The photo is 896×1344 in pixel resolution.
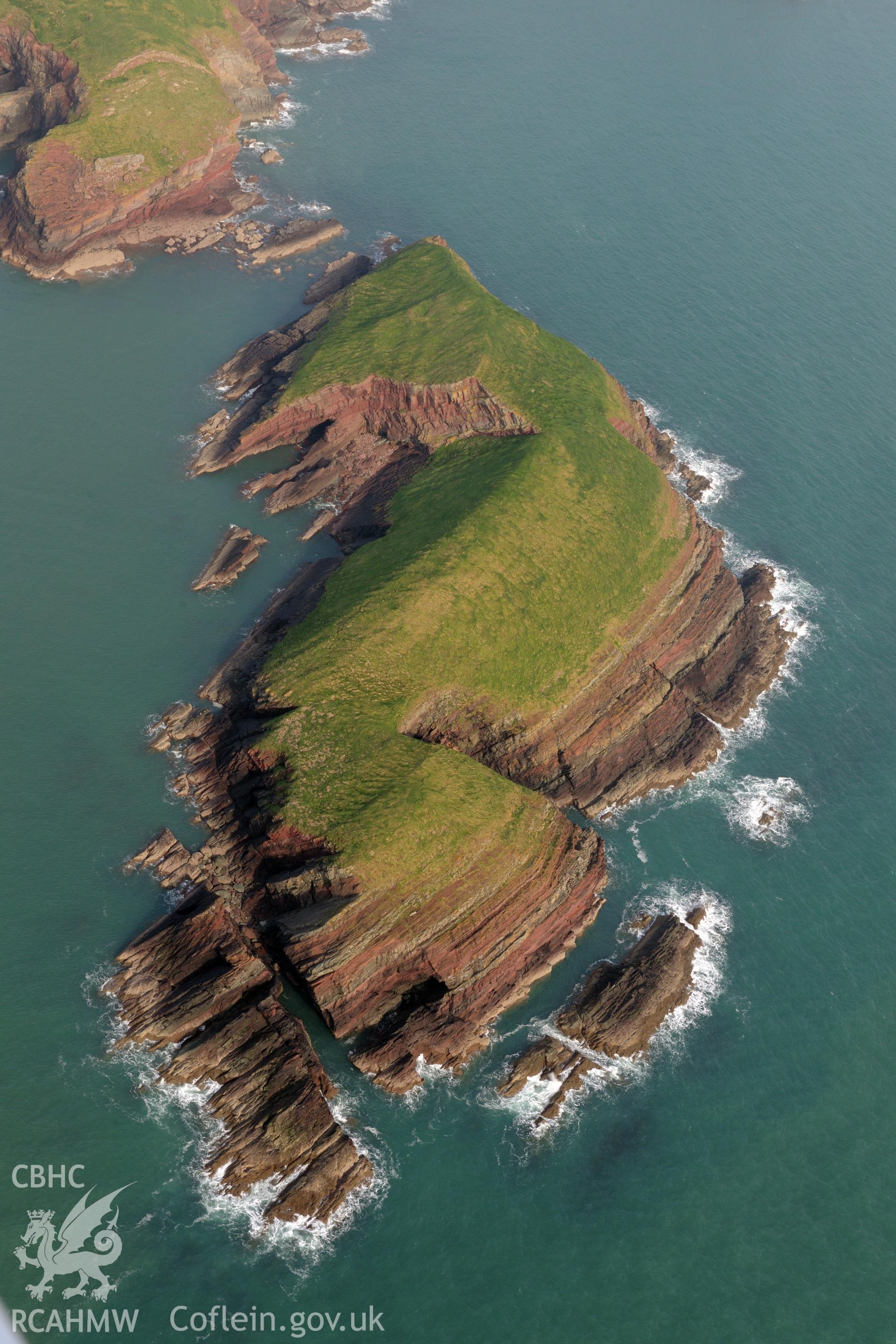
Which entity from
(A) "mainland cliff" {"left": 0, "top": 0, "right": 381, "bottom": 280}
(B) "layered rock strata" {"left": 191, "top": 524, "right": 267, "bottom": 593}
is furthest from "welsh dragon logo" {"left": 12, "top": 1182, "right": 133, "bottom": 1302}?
(A) "mainland cliff" {"left": 0, "top": 0, "right": 381, "bottom": 280}

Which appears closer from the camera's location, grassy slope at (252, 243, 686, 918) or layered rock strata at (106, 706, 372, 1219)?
layered rock strata at (106, 706, 372, 1219)

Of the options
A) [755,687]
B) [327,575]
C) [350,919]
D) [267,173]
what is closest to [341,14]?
[267,173]

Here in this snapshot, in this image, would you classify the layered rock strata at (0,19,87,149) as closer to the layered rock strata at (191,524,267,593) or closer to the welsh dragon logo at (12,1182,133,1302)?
the layered rock strata at (191,524,267,593)

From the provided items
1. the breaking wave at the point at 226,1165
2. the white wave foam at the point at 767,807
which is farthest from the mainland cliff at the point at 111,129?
the white wave foam at the point at 767,807

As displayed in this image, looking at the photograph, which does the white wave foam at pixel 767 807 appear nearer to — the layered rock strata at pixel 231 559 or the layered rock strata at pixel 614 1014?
the layered rock strata at pixel 614 1014

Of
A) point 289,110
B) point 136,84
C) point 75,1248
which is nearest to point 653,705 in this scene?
point 75,1248
